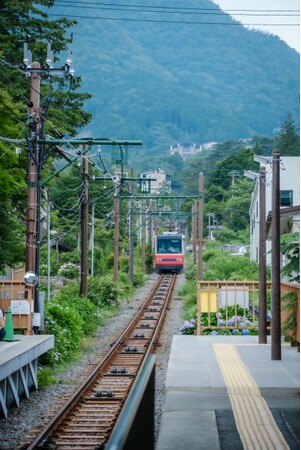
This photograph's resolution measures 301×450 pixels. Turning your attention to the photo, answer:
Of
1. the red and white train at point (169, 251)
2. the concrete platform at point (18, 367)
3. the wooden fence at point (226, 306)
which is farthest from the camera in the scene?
the red and white train at point (169, 251)

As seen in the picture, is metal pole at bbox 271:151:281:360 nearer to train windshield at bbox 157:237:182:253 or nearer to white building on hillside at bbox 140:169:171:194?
white building on hillside at bbox 140:169:171:194

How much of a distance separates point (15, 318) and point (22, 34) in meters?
21.3

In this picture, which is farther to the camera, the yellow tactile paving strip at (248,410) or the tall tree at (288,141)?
the tall tree at (288,141)

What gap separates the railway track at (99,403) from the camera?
1019 cm

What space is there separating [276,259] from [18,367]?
4855 millimetres

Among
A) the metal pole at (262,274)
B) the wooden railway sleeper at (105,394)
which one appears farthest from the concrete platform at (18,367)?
the metal pole at (262,274)

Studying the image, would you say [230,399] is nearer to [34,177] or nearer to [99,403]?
[99,403]

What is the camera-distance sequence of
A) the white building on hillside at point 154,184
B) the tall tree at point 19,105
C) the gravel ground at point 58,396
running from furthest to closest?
the white building on hillside at point 154,184 → the tall tree at point 19,105 → the gravel ground at point 58,396

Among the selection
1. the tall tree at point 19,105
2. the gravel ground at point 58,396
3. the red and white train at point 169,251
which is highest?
the tall tree at point 19,105

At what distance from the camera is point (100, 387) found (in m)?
14.6

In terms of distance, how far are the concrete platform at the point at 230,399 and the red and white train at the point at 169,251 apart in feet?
139

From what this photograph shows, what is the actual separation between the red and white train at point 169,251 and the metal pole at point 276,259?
4471cm

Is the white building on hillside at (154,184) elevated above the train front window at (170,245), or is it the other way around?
the white building on hillside at (154,184)

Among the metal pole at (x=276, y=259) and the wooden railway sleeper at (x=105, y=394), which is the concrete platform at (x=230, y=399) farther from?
the wooden railway sleeper at (x=105, y=394)
